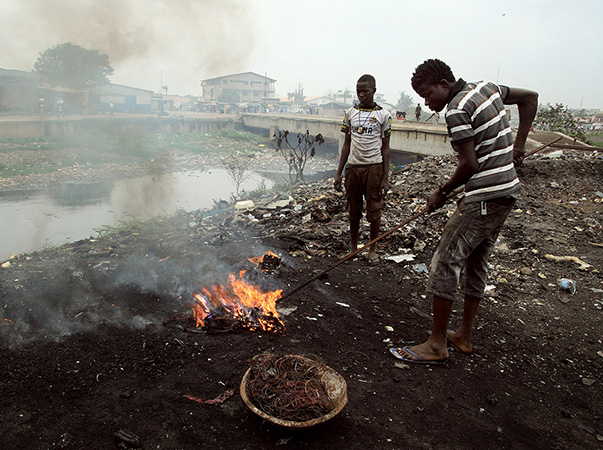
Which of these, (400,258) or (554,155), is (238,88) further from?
(400,258)

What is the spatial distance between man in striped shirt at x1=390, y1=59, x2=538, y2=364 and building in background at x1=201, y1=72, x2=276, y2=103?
5625cm

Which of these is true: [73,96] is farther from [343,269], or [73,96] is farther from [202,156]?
[343,269]

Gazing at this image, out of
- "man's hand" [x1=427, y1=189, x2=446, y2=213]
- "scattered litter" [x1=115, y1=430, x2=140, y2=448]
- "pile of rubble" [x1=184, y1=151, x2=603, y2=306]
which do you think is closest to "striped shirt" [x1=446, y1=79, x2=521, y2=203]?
"man's hand" [x1=427, y1=189, x2=446, y2=213]

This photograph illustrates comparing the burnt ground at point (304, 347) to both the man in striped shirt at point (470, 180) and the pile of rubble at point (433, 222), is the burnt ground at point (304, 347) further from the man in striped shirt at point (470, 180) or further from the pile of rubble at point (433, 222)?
the man in striped shirt at point (470, 180)

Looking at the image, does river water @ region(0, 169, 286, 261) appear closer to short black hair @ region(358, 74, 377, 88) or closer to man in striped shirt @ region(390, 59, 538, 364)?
short black hair @ region(358, 74, 377, 88)

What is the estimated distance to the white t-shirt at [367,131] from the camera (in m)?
4.32

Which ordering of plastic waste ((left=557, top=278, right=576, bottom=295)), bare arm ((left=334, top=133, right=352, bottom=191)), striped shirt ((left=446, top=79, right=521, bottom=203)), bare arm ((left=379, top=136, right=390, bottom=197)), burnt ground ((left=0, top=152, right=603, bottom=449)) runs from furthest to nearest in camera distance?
bare arm ((left=334, top=133, right=352, bottom=191)) → bare arm ((left=379, top=136, right=390, bottom=197)) → plastic waste ((left=557, top=278, right=576, bottom=295)) → striped shirt ((left=446, top=79, right=521, bottom=203)) → burnt ground ((left=0, top=152, right=603, bottom=449))

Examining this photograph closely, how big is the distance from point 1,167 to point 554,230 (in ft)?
57.1

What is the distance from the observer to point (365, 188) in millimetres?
4543

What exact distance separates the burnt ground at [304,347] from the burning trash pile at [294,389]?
0.12 metres

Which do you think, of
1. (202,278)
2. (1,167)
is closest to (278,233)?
(202,278)

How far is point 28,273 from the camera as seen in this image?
14.1ft

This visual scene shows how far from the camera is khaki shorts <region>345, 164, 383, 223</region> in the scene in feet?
14.6

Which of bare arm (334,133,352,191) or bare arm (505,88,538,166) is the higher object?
bare arm (505,88,538,166)
